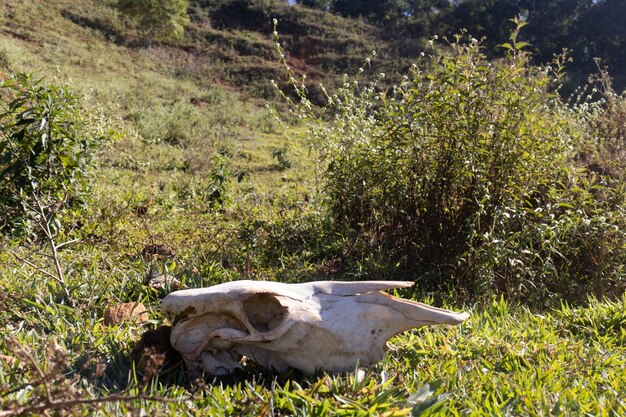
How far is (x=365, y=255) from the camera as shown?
4.42 m

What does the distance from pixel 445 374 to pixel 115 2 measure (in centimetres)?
3274

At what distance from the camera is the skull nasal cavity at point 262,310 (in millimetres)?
2482

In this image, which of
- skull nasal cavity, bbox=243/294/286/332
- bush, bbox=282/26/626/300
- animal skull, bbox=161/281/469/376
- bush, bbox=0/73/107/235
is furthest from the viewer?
bush, bbox=0/73/107/235

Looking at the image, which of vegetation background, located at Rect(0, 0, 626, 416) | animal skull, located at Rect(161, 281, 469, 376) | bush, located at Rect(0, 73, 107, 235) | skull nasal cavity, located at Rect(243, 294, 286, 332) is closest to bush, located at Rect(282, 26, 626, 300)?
vegetation background, located at Rect(0, 0, 626, 416)

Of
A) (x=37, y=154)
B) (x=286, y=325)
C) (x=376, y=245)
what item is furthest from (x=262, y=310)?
(x=37, y=154)

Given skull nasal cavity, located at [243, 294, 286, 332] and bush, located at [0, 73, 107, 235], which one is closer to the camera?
skull nasal cavity, located at [243, 294, 286, 332]

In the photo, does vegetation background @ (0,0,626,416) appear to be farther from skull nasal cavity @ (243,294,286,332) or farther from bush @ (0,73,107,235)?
skull nasal cavity @ (243,294,286,332)

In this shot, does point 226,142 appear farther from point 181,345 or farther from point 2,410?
point 2,410

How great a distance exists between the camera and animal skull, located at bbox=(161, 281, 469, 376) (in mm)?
2357

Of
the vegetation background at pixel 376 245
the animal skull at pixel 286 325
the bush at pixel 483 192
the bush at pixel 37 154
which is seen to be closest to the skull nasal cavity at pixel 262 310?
the animal skull at pixel 286 325

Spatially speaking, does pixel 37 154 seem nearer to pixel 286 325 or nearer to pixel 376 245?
pixel 376 245

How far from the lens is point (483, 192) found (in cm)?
403

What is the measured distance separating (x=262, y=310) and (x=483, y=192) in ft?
7.04

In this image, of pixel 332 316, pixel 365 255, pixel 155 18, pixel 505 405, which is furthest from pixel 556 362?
pixel 155 18
